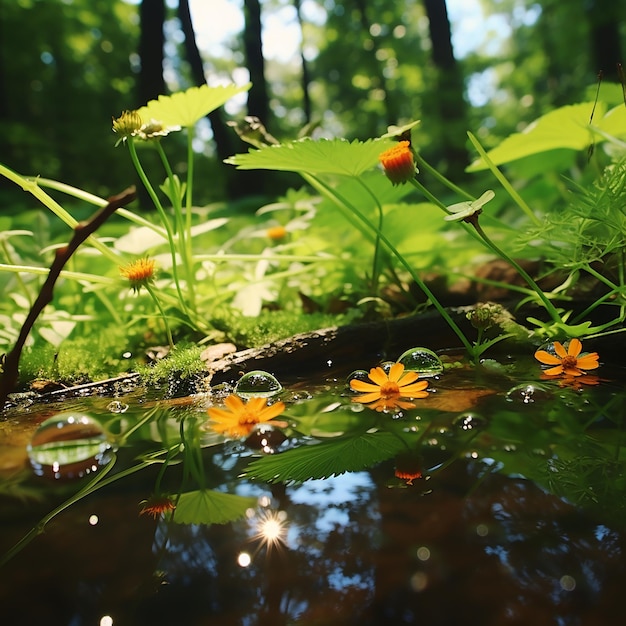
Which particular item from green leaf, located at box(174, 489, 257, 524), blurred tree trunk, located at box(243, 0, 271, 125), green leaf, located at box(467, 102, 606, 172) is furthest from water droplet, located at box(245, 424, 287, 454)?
blurred tree trunk, located at box(243, 0, 271, 125)

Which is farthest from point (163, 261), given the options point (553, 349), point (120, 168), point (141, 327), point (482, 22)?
point (482, 22)

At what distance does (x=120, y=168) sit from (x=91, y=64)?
98.2 inches

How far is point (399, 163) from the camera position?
35.7 inches

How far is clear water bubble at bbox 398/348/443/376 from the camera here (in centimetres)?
93

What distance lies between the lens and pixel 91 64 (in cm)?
820

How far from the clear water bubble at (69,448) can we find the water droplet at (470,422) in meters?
0.45

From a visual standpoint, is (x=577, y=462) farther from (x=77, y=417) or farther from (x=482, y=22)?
(x=482, y=22)

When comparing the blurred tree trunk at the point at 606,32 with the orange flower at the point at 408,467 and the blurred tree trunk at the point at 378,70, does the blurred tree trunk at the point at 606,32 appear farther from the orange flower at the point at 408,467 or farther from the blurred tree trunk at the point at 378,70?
the orange flower at the point at 408,467

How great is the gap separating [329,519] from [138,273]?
28.0 inches

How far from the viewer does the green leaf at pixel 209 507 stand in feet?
1.47

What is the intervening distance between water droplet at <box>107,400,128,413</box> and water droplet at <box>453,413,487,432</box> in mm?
546

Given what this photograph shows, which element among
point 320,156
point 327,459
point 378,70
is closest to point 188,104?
point 320,156

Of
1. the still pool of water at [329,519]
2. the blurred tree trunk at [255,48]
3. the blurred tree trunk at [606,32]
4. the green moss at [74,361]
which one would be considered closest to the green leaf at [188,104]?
the green moss at [74,361]

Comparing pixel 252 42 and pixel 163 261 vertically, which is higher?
pixel 252 42
